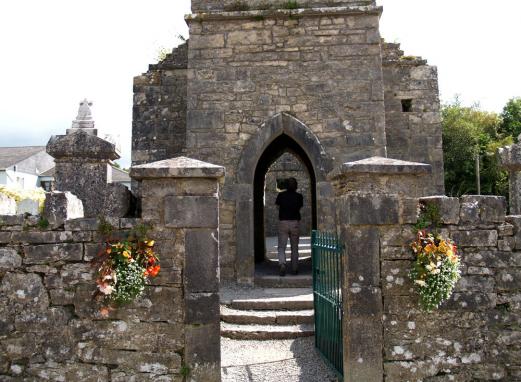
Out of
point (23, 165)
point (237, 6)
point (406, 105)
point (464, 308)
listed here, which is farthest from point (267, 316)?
point (23, 165)

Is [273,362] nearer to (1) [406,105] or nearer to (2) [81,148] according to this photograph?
(2) [81,148]

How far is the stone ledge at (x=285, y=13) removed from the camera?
8.88 m

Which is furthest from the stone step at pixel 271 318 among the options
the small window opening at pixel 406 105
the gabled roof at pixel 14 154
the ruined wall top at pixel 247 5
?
the gabled roof at pixel 14 154

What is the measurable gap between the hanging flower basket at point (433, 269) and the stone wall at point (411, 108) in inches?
217

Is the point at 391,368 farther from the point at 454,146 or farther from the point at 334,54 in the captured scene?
the point at 454,146

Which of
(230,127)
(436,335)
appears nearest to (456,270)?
(436,335)

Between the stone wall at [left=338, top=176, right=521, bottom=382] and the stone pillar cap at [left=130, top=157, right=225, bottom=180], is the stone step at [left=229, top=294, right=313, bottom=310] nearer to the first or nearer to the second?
the stone wall at [left=338, top=176, right=521, bottom=382]

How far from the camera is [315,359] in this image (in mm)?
5832

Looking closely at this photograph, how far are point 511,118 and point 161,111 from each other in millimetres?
30918

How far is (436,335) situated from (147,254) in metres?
2.84

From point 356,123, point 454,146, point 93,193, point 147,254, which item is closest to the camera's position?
point 147,254

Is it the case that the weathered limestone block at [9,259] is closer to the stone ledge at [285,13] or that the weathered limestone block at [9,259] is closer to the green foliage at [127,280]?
the green foliage at [127,280]

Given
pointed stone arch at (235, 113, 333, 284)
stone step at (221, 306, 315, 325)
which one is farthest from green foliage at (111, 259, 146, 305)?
pointed stone arch at (235, 113, 333, 284)

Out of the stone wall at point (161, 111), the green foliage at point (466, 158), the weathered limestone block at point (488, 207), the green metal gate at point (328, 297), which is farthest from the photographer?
the green foliage at point (466, 158)
